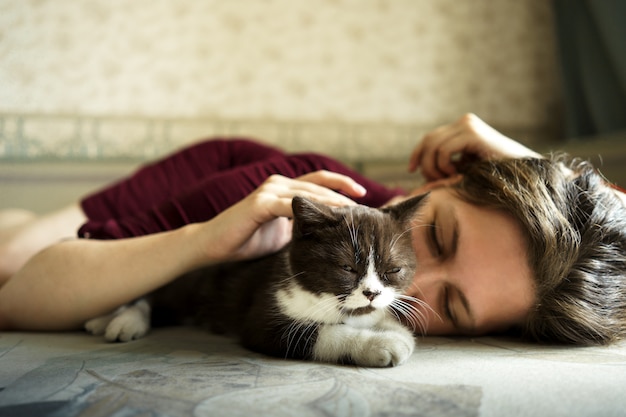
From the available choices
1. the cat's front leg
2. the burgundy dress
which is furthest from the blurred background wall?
the cat's front leg

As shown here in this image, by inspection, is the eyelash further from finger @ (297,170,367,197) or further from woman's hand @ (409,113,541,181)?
woman's hand @ (409,113,541,181)

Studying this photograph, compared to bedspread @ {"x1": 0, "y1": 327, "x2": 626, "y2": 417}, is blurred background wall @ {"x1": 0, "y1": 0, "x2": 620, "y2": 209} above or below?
above

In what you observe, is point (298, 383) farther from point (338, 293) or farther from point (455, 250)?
point (455, 250)

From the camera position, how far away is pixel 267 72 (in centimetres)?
273

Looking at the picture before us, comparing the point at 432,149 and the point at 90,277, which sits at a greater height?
the point at 432,149

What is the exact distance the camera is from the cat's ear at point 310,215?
833mm

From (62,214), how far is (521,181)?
1303mm

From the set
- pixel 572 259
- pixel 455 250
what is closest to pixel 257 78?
pixel 455 250

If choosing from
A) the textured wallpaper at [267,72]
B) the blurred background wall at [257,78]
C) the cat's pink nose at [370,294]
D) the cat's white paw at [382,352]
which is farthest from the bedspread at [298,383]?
the textured wallpaper at [267,72]

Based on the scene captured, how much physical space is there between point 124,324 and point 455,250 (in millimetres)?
693

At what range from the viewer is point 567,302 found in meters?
0.92

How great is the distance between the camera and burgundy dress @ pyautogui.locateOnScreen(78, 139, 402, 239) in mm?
1182

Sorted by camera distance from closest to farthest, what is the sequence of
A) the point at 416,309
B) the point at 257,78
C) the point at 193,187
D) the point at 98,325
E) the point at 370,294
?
the point at 370,294 < the point at 416,309 < the point at 98,325 < the point at 193,187 < the point at 257,78

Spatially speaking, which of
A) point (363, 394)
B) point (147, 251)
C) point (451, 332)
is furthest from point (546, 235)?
point (147, 251)
